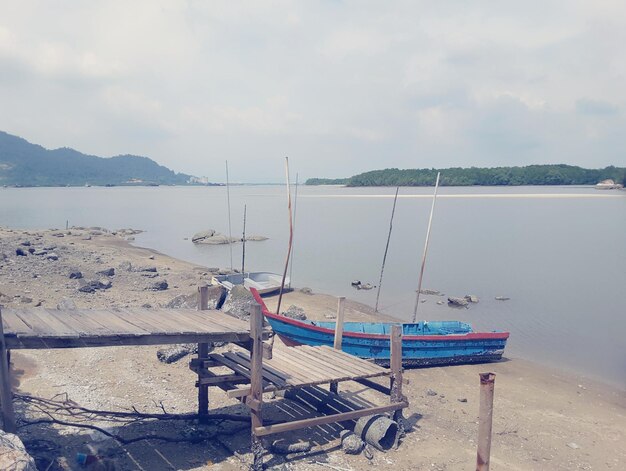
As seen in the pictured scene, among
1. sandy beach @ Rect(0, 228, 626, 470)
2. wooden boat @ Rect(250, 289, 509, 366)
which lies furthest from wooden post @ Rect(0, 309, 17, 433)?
wooden boat @ Rect(250, 289, 509, 366)

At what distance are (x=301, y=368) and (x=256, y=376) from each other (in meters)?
1.62

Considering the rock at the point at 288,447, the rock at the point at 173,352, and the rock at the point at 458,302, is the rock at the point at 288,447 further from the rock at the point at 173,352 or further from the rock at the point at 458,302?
the rock at the point at 458,302

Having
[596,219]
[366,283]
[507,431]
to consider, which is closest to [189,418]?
[507,431]

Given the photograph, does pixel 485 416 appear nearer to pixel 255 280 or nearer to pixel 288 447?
pixel 288 447

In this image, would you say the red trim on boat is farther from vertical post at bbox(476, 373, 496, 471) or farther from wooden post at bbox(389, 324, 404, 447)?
vertical post at bbox(476, 373, 496, 471)

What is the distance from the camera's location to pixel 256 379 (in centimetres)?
803

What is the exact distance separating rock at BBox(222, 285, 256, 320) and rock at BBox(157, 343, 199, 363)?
11.2 feet

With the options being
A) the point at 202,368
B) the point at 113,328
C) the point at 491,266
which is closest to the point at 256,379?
the point at 202,368

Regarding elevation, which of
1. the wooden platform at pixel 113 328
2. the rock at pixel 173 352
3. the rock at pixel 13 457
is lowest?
the rock at pixel 173 352

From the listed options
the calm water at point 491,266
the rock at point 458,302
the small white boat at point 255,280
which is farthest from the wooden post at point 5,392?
the rock at point 458,302

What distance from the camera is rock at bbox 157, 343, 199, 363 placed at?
41.2 feet

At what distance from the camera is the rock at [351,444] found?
9062 mm

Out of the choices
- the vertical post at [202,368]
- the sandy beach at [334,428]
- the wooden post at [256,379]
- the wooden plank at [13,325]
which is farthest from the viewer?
the vertical post at [202,368]

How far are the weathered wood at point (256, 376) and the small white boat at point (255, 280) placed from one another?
527 inches
